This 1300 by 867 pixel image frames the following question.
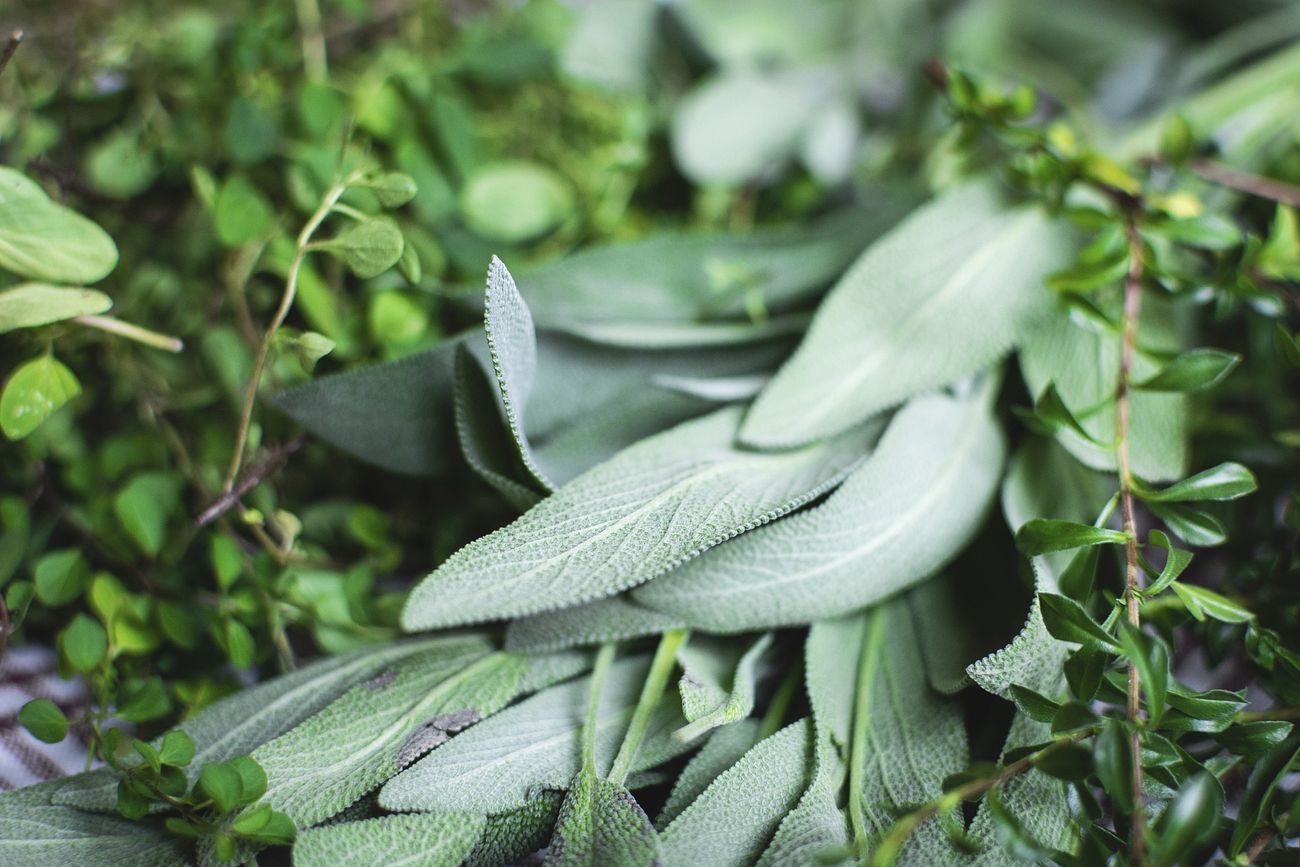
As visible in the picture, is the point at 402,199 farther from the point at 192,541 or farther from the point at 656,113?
the point at 656,113

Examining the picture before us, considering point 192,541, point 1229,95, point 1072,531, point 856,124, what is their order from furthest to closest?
point 856,124, point 1229,95, point 192,541, point 1072,531

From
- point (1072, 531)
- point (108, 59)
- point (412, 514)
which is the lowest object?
point (412, 514)

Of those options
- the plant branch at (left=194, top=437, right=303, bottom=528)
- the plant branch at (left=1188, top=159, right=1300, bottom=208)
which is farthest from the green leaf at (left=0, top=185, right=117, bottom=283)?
the plant branch at (left=1188, top=159, right=1300, bottom=208)

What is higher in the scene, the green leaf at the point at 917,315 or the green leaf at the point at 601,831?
the green leaf at the point at 917,315

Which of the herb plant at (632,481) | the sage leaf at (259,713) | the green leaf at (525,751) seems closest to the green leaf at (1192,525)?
the herb plant at (632,481)

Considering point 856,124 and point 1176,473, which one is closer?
point 1176,473

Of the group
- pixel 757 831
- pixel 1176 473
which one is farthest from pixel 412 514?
pixel 1176 473

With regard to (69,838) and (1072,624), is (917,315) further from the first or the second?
(69,838)

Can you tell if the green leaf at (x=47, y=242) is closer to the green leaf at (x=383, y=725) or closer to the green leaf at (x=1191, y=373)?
the green leaf at (x=383, y=725)
